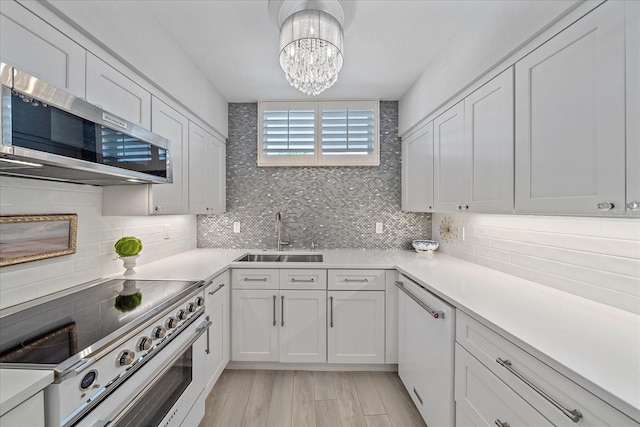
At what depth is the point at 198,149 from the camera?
2.44 meters

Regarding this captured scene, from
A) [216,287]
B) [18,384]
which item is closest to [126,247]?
[216,287]

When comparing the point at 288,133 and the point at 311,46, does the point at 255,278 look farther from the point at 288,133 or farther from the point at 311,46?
the point at 311,46

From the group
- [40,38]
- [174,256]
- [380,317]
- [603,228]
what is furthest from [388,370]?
[40,38]

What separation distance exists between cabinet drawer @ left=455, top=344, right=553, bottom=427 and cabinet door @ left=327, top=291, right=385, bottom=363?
932 millimetres

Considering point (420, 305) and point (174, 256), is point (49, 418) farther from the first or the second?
point (174, 256)

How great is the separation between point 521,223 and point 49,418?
2.31m

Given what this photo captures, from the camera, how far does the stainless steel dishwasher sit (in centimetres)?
147

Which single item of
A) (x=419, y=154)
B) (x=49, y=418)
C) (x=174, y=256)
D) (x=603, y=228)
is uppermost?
(x=419, y=154)

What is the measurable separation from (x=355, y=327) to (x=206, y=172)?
6.15 feet

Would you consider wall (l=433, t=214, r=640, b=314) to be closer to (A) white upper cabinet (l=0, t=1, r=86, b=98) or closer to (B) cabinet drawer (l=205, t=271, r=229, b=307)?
(B) cabinet drawer (l=205, t=271, r=229, b=307)

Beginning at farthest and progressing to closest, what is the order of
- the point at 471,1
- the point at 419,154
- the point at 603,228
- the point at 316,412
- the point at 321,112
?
the point at 321,112, the point at 419,154, the point at 316,412, the point at 471,1, the point at 603,228

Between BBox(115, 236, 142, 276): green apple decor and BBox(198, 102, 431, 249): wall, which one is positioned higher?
BBox(198, 102, 431, 249): wall

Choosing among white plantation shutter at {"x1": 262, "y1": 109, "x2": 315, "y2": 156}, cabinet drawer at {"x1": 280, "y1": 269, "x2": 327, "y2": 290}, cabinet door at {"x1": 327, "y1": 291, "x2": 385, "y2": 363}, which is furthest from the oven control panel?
white plantation shutter at {"x1": 262, "y1": 109, "x2": 315, "y2": 156}

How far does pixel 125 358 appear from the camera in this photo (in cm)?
104
